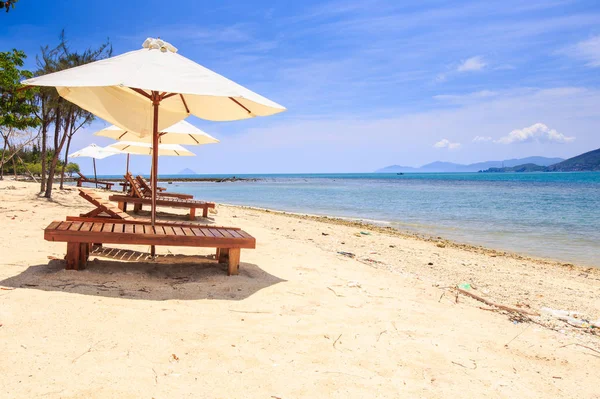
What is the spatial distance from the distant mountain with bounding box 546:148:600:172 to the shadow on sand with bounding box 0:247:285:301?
558ft

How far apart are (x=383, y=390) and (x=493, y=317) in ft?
7.26

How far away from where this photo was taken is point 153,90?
12.3 feet

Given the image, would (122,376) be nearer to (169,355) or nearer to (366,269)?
(169,355)

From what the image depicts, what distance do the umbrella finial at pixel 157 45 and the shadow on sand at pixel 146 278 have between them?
242 centimetres

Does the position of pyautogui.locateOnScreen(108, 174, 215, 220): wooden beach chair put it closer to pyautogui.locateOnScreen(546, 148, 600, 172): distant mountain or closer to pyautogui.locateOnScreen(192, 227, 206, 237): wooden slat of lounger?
pyautogui.locateOnScreen(192, 227, 206, 237): wooden slat of lounger

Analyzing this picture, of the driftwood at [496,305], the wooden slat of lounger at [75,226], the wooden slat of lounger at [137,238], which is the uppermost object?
the wooden slat of lounger at [75,226]

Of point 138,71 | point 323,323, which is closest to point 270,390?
point 323,323

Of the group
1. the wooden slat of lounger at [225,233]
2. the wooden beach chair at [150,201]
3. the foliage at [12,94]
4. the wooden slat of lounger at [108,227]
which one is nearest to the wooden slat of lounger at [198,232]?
the wooden slat of lounger at [225,233]

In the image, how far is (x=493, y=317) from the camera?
4035mm

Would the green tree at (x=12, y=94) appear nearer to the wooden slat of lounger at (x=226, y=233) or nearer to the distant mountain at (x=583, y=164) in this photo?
the wooden slat of lounger at (x=226, y=233)

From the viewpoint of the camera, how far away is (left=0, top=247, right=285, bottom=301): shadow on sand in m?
3.65

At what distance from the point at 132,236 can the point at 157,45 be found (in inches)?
84.8

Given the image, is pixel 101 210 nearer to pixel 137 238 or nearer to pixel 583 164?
pixel 137 238

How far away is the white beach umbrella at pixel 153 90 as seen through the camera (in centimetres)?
368
